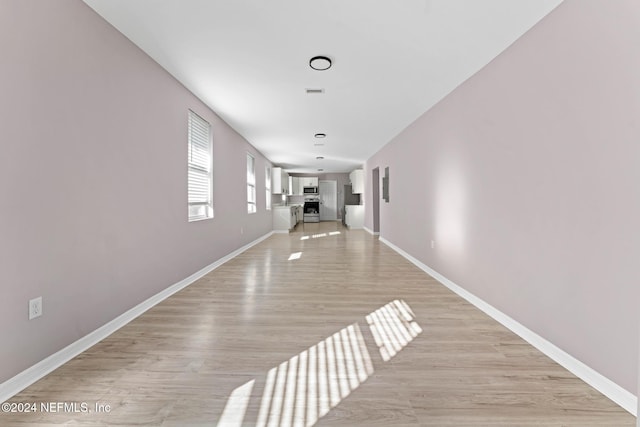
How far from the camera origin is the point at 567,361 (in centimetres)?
178

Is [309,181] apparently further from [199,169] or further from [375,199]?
[199,169]

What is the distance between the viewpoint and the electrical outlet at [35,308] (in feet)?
5.32

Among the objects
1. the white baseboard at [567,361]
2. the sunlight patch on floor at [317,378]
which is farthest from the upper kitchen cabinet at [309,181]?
the sunlight patch on floor at [317,378]

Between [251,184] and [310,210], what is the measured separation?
20.0 ft

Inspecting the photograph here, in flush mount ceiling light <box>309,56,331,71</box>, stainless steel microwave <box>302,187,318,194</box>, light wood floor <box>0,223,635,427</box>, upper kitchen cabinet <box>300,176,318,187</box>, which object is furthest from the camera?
upper kitchen cabinet <box>300,176,318,187</box>

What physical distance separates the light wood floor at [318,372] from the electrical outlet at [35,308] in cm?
36

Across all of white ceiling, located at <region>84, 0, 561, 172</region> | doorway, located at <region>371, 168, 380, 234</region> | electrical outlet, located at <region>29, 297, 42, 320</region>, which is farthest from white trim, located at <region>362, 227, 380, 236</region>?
electrical outlet, located at <region>29, 297, 42, 320</region>

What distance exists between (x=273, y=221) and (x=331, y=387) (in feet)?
26.1

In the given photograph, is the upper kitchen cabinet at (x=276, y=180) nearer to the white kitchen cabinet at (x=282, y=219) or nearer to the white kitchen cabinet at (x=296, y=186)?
the white kitchen cabinet at (x=282, y=219)

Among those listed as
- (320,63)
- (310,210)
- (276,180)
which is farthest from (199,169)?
(310,210)

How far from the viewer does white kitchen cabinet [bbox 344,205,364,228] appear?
10.1m

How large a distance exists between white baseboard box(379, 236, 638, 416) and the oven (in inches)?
393

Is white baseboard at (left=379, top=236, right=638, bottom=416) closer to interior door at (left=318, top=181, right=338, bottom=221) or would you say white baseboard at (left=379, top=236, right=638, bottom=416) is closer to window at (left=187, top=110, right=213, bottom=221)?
window at (left=187, top=110, right=213, bottom=221)

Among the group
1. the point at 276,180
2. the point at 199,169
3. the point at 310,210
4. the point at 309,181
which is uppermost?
the point at 309,181
